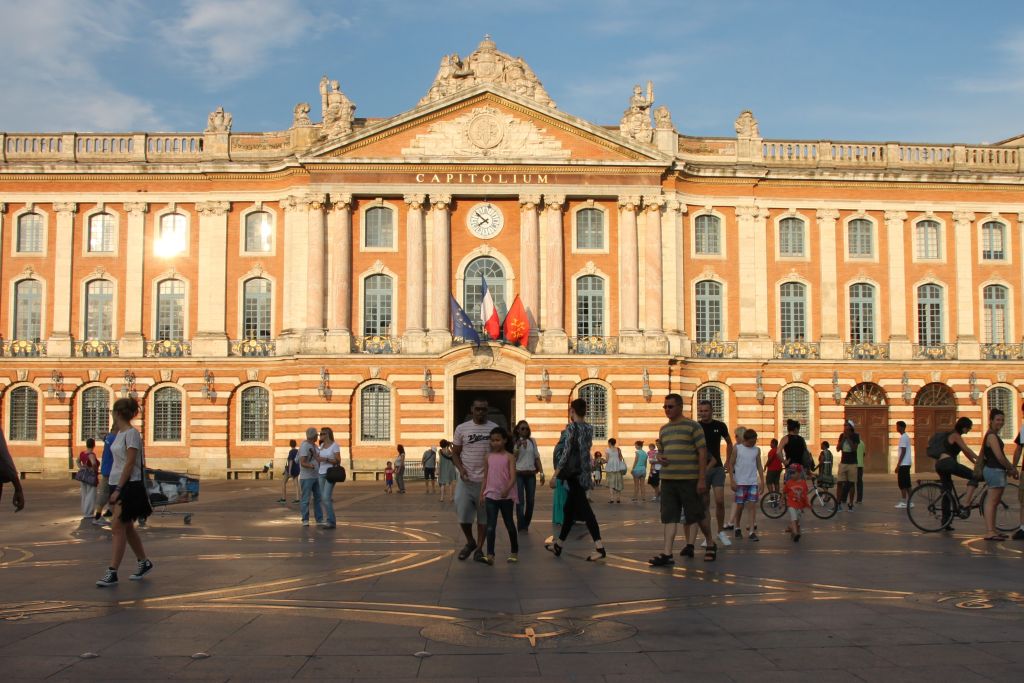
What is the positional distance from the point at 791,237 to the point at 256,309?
23.2 meters


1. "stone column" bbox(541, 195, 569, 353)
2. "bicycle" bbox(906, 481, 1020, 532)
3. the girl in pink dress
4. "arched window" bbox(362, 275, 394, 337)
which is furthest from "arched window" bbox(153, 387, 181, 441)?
"bicycle" bbox(906, 481, 1020, 532)

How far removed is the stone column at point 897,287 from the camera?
152 feet

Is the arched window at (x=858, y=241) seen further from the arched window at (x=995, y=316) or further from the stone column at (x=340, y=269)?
the stone column at (x=340, y=269)

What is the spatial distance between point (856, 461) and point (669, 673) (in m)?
18.7

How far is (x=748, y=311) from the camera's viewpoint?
150 feet

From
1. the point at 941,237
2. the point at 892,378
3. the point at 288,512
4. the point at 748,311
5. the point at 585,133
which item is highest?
the point at 585,133

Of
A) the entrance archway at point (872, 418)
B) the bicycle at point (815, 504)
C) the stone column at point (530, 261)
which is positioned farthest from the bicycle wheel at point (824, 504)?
the entrance archway at point (872, 418)

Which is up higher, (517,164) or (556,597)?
(517,164)

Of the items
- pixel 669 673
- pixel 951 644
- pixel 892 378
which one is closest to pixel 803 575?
pixel 951 644

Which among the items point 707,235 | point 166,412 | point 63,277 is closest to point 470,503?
point 166,412

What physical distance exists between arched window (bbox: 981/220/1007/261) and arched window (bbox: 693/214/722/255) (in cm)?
1189

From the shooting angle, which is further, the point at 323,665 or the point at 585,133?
the point at 585,133

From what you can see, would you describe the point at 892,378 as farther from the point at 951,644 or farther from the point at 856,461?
the point at 951,644

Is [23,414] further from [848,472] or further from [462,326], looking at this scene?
[848,472]
